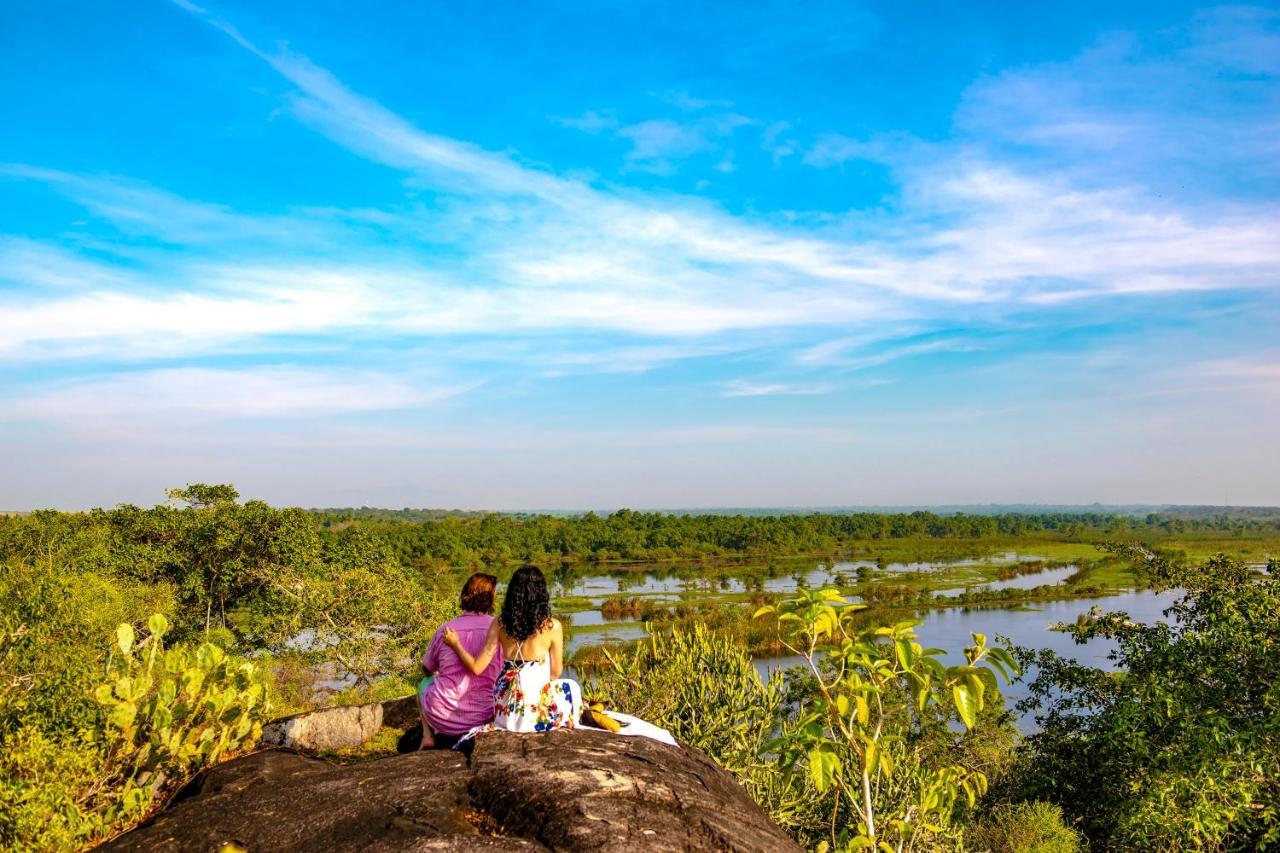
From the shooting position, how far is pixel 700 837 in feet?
16.5

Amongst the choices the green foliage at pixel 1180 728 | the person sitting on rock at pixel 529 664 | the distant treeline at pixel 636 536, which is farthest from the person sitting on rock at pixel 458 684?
the distant treeline at pixel 636 536

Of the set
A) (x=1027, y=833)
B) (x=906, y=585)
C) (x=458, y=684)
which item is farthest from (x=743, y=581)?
(x=458, y=684)

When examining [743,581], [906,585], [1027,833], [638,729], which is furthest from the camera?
[743,581]

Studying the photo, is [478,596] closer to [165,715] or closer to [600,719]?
[600,719]

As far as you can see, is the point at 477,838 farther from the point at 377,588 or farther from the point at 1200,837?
the point at 377,588

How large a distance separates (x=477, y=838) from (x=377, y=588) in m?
22.4

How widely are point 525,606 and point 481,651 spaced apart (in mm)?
667

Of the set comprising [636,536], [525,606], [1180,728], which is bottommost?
[636,536]

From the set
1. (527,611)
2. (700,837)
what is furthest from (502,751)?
(700,837)

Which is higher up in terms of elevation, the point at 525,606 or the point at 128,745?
the point at 525,606

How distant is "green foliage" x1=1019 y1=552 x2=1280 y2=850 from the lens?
13.0 metres

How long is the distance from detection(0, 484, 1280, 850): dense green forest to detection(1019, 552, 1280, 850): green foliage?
5 cm

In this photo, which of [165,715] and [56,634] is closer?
[165,715]

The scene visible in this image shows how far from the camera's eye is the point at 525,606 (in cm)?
630
